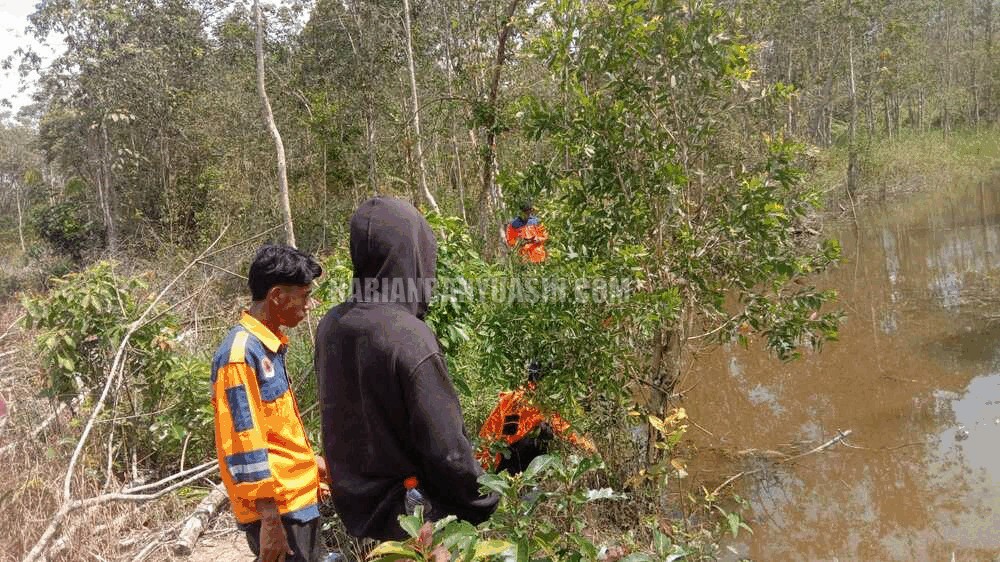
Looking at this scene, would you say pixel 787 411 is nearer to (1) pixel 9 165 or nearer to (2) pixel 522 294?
(2) pixel 522 294

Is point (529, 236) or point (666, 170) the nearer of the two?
point (666, 170)

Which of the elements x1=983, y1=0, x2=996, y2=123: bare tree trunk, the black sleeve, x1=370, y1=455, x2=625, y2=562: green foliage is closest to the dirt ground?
x1=370, y1=455, x2=625, y2=562: green foliage

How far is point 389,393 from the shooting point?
1567 millimetres

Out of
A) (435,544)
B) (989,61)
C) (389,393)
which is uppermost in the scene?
(989,61)

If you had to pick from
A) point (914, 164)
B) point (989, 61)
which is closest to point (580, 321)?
point (914, 164)

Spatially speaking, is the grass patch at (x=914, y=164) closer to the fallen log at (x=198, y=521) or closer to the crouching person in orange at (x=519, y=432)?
the crouching person in orange at (x=519, y=432)

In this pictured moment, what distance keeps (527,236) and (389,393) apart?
4618mm

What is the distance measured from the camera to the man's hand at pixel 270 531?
2.03m

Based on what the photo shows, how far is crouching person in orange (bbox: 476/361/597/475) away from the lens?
355cm

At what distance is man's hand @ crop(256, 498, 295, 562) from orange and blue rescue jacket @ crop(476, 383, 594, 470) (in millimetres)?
1507

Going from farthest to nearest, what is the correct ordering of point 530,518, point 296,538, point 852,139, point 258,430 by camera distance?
1. point 852,139
2. point 296,538
3. point 258,430
4. point 530,518

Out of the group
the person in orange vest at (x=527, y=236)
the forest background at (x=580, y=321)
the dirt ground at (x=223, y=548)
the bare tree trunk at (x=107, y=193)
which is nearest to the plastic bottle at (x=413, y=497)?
the forest background at (x=580, y=321)

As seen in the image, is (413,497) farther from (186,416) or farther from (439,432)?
(186,416)

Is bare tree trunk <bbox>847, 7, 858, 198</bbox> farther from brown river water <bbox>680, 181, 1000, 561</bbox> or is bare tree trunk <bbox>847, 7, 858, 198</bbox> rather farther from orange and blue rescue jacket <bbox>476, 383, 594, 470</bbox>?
orange and blue rescue jacket <bbox>476, 383, 594, 470</bbox>
